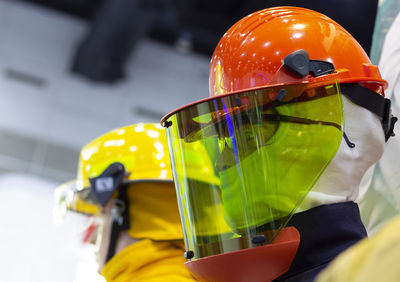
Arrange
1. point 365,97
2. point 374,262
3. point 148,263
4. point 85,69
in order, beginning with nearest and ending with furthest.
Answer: point 374,262, point 365,97, point 148,263, point 85,69

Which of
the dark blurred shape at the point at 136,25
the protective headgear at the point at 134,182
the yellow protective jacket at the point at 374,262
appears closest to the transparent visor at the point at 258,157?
the yellow protective jacket at the point at 374,262

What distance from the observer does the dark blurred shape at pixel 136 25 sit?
623cm

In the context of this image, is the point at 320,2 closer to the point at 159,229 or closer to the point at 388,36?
the point at 388,36

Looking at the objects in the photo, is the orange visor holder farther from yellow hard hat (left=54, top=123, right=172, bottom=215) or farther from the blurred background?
the blurred background

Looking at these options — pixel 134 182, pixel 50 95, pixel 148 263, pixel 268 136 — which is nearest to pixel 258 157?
pixel 268 136

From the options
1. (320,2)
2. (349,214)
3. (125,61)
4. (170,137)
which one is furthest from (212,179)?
(125,61)

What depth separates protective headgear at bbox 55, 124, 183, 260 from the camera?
2289 millimetres

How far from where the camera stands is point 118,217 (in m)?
2.35

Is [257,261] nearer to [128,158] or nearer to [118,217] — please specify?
[118,217]

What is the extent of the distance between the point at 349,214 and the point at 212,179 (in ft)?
1.08

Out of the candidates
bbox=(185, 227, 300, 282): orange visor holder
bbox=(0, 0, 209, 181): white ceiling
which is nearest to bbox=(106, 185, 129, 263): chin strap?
bbox=(185, 227, 300, 282): orange visor holder

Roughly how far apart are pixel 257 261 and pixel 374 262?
2.36 ft

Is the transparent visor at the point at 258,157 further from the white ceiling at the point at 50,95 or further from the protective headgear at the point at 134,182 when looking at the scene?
the white ceiling at the point at 50,95

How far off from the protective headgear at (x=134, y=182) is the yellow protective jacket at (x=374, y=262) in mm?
1623
